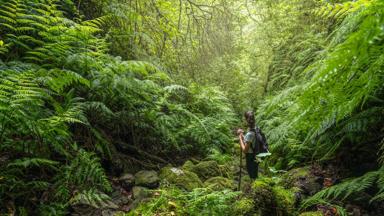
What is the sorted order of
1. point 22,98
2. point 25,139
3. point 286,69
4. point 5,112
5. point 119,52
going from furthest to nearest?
1. point 286,69
2. point 119,52
3. point 25,139
4. point 22,98
5. point 5,112

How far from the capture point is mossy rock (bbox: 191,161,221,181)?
14.8 feet

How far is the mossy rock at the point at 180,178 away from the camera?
148 inches

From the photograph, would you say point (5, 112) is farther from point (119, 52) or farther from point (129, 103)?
point (119, 52)

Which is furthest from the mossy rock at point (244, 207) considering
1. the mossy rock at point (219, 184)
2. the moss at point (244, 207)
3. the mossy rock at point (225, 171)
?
the mossy rock at point (225, 171)

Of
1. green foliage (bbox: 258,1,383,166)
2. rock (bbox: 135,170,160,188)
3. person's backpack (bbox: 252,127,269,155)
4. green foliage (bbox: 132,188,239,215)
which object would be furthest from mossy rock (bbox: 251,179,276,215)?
rock (bbox: 135,170,160,188)

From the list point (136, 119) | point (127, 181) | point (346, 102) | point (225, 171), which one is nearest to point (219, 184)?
point (225, 171)

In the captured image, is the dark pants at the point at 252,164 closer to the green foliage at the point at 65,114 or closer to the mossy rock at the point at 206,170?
the mossy rock at the point at 206,170

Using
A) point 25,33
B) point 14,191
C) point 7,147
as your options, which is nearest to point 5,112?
point 7,147

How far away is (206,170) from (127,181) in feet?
4.61

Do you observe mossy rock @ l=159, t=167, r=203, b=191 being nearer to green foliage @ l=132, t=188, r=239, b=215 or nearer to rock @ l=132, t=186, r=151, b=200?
rock @ l=132, t=186, r=151, b=200

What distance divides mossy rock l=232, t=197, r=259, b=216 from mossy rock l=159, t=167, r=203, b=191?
2.81 ft

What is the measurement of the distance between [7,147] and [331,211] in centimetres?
316

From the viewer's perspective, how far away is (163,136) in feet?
15.7

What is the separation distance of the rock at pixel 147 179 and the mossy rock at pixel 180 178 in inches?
4.6
